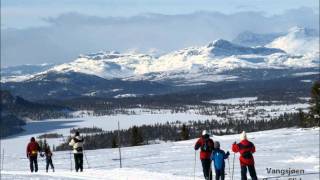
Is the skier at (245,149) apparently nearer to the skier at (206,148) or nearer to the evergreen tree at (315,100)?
the skier at (206,148)

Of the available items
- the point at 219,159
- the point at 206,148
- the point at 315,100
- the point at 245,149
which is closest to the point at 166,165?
the point at 206,148

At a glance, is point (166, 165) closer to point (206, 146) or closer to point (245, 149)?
point (206, 146)

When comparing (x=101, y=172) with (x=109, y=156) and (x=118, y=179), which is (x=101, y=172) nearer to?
(x=118, y=179)

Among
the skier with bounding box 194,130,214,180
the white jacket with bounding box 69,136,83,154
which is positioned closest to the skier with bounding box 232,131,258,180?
the skier with bounding box 194,130,214,180

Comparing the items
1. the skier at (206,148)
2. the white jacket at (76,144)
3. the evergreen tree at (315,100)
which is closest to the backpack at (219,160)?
the skier at (206,148)

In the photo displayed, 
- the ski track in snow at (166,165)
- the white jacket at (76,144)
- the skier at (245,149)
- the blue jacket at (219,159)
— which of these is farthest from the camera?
the white jacket at (76,144)

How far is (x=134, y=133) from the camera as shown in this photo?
333ft

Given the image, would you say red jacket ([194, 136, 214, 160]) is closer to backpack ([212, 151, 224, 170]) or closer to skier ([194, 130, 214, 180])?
skier ([194, 130, 214, 180])

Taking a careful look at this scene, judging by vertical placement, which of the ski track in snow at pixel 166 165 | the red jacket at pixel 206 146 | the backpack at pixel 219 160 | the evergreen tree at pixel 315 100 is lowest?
the ski track in snow at pixel 166 165

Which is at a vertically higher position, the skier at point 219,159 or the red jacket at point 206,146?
the red jacket at point 206,146

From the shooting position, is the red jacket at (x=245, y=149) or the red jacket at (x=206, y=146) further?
the red jacket at (x=206, y=146)

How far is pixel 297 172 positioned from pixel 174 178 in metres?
9.50

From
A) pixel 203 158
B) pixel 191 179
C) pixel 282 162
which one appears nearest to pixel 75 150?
pixel 191 179

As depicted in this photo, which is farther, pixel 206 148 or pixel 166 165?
pixel 166 165
